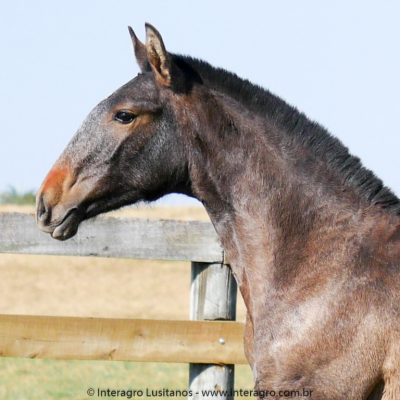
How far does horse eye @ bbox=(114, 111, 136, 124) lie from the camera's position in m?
4.40

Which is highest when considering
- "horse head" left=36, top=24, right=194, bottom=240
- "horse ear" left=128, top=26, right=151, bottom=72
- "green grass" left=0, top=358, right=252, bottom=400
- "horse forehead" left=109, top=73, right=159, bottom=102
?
"horse ear" left=128, top=26, right=151, bottom=72

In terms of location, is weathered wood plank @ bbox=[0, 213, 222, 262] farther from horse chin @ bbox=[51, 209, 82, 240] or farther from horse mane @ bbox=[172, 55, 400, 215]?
horse mane @ bbox=[172, 55, 400, 215]

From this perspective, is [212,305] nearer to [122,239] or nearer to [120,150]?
[122,239]

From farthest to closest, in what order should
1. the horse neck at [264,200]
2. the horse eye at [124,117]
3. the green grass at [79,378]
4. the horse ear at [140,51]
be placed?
the green grass at [79,378]
the horse ear at [140,51]
the horse eye at [124,117]
the horse neck at [264,200]

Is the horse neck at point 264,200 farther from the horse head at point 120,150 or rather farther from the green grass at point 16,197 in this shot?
the green grass at point 16,197

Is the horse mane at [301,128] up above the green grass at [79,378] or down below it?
above

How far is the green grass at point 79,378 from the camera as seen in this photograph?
26.4 ft

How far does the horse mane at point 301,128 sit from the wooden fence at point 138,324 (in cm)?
140

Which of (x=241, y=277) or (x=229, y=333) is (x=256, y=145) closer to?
(x=241, y=277)

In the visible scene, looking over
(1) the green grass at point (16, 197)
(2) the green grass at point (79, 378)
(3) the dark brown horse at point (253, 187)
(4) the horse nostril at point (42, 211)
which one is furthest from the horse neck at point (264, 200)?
(1) the green grass at point (16, 197)

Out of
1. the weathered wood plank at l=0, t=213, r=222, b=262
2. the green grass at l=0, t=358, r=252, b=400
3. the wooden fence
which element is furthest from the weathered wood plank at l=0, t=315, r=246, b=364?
the green grass at l=0, t=358, r=252, b=400

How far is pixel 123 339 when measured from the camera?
5.72 m

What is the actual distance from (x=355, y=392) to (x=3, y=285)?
585 inches

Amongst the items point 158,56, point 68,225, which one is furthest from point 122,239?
point 158,56
